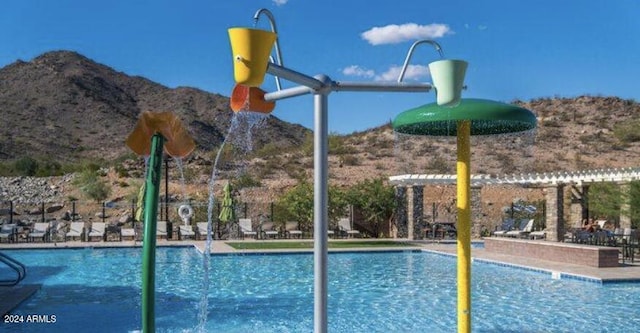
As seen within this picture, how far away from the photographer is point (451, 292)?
37.4 ft

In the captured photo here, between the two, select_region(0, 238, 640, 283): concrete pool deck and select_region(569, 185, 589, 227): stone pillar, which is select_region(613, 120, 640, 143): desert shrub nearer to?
select_region(569, 185, 589, 227): stone pillar

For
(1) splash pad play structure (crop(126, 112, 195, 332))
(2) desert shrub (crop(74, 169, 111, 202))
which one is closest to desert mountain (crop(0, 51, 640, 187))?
(2) desert shrub (crop(74, 169, 111, 202))

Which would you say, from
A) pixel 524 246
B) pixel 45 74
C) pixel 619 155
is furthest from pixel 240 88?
pixel 45 74

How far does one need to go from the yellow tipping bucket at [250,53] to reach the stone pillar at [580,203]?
764 inches

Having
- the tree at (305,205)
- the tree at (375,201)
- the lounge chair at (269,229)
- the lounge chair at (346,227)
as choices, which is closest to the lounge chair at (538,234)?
the tree at (375,201)

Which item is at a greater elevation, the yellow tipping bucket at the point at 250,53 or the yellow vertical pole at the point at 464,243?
the yellow tipping bucket at the point at 250,53

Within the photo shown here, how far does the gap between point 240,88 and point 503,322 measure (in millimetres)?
6775

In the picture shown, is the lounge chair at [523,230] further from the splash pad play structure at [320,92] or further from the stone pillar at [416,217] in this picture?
the splash pad play structure at [320,92]

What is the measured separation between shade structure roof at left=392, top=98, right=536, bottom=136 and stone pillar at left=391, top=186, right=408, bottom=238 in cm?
1622

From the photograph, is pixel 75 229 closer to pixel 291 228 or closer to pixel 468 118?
pixel 291 228

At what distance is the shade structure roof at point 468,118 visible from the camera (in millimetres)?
4902

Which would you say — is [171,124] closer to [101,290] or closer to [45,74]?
[101,290]

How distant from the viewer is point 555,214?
61.0 ft

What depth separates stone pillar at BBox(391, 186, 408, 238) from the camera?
2228cm
